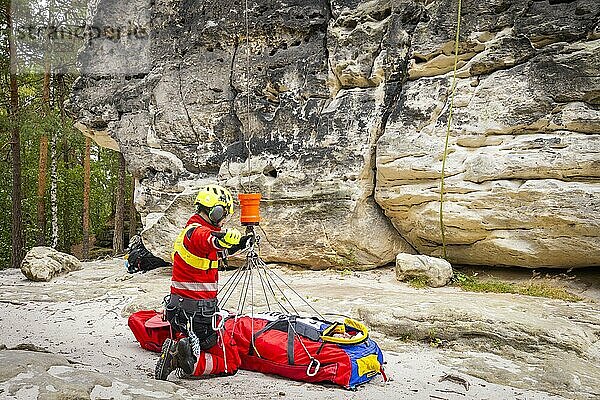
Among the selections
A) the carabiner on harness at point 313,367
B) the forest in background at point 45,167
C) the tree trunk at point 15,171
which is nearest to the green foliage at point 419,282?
the carabiner on harness at point 313,367

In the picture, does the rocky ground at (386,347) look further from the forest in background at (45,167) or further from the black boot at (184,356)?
the forest in background at (45,167)

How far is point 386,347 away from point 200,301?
200 cm

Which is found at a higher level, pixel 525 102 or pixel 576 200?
pixel 525 102

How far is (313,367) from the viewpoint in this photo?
4234 mm

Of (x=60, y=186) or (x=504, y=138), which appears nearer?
(x=504, y=138)

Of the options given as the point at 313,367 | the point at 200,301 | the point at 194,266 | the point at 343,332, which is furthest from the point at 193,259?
the point at 343,332

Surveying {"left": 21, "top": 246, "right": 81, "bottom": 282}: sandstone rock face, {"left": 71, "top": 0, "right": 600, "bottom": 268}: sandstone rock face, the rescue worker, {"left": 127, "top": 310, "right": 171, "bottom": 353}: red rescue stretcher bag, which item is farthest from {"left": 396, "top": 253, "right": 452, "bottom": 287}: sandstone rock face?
{"left": 21, "top": 246, "right": 81, "bottom": 282}: sandstone rock face

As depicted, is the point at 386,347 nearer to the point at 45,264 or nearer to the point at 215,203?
the point at 215,203

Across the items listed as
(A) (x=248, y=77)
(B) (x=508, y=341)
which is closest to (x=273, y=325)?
(B) (x=508, y=341)

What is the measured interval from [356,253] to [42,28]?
14.1 m

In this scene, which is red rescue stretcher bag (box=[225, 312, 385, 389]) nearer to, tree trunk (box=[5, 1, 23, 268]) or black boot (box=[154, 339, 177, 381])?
black boot (box=[154, 339, 177, 381])

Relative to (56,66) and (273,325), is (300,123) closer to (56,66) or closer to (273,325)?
(273,325)

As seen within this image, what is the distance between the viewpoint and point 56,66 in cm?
1645

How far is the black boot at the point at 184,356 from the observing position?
4.18 meters
